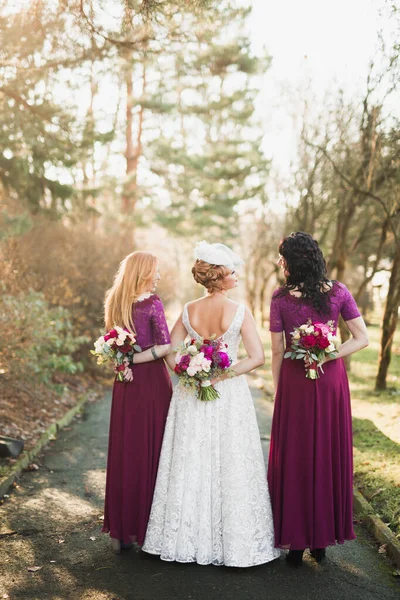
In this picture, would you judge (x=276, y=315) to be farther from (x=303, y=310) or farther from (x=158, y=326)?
(x=158, y=326)

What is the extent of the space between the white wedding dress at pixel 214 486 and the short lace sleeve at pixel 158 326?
228 mm

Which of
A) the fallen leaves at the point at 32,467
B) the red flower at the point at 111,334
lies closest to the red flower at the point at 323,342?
the red flower at the point at 111,334

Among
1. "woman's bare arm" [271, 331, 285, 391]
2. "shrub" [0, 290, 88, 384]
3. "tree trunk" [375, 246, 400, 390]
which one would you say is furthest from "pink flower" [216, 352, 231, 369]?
"tree trunk" [375, 246, 400, 390]

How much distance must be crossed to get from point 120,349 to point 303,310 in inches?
59.6

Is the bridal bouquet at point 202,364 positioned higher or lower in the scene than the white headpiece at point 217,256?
lower

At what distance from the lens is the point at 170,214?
27562 millimetres

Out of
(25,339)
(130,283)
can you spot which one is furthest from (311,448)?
(25,339)

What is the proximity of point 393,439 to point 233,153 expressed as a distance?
1974 centimetres

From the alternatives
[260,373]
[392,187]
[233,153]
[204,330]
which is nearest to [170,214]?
[233,153]

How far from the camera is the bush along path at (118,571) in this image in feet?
15.0

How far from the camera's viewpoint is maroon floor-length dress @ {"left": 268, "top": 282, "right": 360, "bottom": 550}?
497cm

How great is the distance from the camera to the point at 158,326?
17.7 ft

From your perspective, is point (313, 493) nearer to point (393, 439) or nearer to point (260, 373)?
point (393, 439)

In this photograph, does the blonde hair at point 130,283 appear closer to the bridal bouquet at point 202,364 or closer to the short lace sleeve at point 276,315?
the bridal bouquet at point 202,364
